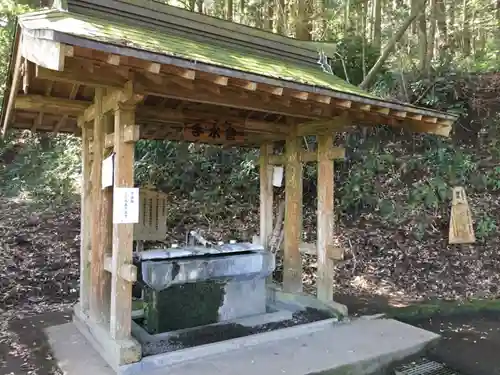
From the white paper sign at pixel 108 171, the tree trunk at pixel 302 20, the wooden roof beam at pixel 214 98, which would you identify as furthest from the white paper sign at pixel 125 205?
the tree trunk at pixel 302 20

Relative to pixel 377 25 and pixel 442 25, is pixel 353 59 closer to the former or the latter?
pixel 377 25

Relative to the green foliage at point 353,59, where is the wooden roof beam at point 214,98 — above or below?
below

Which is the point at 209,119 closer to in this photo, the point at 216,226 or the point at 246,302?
the point at 246,302

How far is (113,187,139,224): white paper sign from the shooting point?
3.63m

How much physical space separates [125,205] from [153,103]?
5.85 feet

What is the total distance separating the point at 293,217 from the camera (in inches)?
223

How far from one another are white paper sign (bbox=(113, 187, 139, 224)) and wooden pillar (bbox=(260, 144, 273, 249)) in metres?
2.65

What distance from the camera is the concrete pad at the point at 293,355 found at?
144 inches

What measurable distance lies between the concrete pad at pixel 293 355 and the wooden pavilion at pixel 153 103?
0.71 ft

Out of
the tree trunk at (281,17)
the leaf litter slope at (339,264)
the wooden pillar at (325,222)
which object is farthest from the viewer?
the tree trunk at (281,17)

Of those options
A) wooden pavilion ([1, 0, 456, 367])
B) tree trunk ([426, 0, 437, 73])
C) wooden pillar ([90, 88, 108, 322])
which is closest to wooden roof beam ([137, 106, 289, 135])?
wooden pavilion ([1, 0, 456, 367])

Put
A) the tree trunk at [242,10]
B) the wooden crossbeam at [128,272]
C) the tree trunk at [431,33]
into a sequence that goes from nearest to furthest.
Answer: the wooden crossbeam at [128,272] < the tree trunk at [431,33] < the tree trunk at [242,10]

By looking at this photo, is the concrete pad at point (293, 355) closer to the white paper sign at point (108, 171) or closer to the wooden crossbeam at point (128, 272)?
the wooden crossbeam at point (128, 272)

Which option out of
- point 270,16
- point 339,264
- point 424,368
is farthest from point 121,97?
point 270,16
